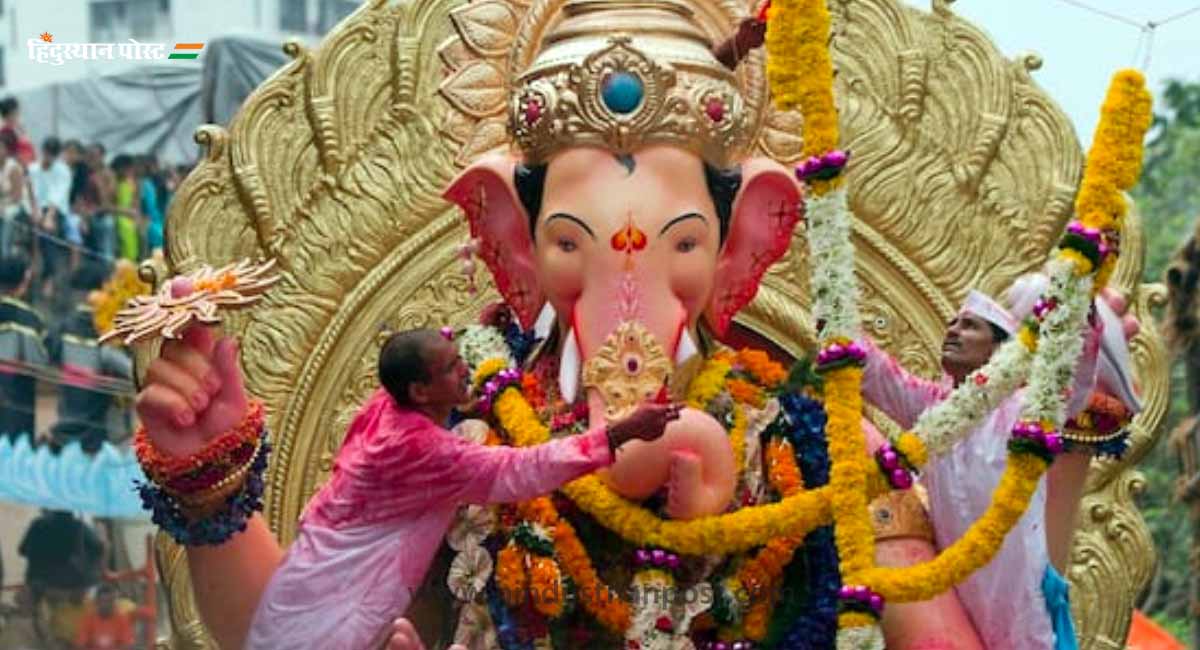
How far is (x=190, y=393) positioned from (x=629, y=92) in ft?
3.14

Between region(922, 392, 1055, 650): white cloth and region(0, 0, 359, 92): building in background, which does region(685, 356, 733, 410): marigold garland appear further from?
region(0, 0, 359, 92): building in background

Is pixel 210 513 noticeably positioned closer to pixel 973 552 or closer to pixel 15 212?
pixel 973 552

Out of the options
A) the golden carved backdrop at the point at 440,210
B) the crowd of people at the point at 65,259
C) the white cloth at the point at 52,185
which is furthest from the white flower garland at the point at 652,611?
the white cloth at the point at 52,185

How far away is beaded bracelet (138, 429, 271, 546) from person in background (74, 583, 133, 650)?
6373 mm

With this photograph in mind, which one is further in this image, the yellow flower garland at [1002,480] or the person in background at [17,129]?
the person in background at [17,129]

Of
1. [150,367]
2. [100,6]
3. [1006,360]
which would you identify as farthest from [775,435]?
[100,6]

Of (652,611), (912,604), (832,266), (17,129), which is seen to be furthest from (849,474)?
(17,129)

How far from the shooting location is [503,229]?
22.5 ft

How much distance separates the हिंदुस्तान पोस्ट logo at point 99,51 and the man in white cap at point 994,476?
6.31 metres

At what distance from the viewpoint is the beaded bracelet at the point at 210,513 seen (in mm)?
6508

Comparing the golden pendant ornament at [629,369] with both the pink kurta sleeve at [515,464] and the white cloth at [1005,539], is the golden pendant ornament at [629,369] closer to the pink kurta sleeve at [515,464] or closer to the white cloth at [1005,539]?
the pink kurta sleeve at [515,464]

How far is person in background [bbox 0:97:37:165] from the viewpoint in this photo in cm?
1462

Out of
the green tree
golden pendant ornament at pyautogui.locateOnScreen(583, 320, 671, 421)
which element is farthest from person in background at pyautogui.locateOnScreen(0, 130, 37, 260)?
golden pendant ornament at pyautogui.locateOnScreen(583, 320, 671, 421)

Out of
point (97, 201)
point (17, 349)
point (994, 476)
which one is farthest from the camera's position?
point (97, 201)
